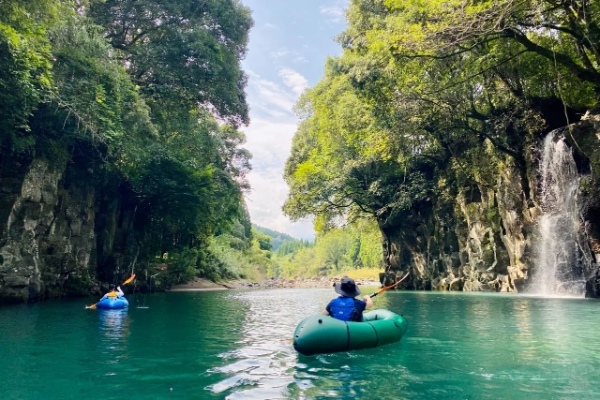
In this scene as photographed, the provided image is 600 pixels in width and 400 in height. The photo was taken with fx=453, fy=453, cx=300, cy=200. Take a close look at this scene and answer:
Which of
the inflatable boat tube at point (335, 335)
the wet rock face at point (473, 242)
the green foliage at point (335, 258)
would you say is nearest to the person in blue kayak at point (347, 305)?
the inflatable boat tube at point (335, 335)

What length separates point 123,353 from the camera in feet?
23.7

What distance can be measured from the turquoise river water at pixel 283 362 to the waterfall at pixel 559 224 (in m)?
6.81

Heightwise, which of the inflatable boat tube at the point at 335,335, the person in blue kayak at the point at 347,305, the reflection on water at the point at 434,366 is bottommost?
the reflection on water at the point at 434,366

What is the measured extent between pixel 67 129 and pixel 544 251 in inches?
739

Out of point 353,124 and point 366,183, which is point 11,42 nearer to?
point 353,124

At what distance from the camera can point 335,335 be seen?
683 cm

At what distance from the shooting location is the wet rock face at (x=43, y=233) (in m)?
14.8

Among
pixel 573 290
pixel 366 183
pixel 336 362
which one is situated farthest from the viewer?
pixel 366 183

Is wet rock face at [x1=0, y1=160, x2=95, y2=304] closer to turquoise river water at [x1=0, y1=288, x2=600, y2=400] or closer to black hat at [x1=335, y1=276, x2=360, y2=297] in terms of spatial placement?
turquoise river water at [x1=0, y1=288, x2=600, y2=400]

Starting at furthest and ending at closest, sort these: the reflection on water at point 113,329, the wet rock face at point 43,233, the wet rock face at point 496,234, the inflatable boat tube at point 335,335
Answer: the wet rock face at point 496,234 → the wet rock face at point 43,233 → the reflection on water at point 113,329 → the inflatable boat tube at point 335,335

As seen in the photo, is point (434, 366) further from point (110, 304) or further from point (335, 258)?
point (335, 258)

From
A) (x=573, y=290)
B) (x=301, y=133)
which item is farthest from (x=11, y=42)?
(x=301, y=133)

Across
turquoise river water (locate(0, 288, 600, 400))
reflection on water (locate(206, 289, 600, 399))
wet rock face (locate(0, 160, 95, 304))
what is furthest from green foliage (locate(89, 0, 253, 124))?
reflection on water (locate(206, 289, 600, 399))

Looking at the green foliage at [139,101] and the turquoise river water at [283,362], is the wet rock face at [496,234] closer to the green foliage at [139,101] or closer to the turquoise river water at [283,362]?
the turquoise river water at [283,362]
